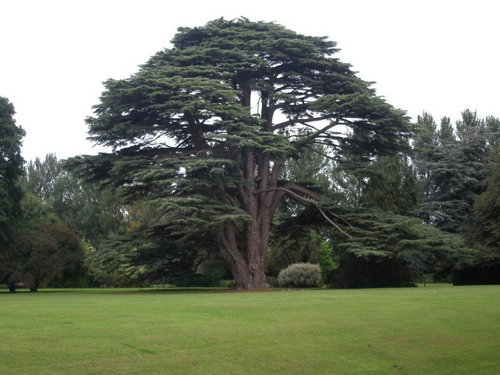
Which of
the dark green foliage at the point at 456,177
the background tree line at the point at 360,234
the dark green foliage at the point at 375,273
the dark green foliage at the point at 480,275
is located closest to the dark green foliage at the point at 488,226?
the background tree line at the point at 360,234

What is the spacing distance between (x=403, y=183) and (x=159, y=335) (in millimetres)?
37270

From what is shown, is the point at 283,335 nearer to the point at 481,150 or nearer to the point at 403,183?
the point at 403,183

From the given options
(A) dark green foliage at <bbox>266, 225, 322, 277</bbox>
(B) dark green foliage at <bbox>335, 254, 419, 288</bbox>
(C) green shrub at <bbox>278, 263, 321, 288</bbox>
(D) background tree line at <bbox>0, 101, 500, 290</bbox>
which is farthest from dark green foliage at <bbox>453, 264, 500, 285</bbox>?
(A) dark green foliage at <bbox>266, 225, 322, 277</bbox>

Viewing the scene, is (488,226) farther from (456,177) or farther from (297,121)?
(297,121)

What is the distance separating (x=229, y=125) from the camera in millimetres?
30641

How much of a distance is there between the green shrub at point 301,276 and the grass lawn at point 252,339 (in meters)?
21.2

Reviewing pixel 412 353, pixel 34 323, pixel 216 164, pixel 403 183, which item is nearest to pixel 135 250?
pixel 216 164

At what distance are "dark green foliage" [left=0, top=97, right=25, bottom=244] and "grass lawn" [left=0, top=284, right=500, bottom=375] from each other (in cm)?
1833

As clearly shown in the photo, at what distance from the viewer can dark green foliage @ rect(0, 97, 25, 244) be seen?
33.8 metres

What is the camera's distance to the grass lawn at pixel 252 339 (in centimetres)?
1088

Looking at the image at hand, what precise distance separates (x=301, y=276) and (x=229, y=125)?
12.9 meters

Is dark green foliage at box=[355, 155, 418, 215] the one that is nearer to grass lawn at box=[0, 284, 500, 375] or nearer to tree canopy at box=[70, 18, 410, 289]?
tree canopy at box=[70, 18, 410, 289]

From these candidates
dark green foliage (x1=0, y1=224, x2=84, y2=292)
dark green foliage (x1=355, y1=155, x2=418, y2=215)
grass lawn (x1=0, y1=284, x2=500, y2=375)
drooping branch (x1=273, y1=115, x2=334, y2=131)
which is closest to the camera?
grass lawn (x1=0, y1=284, x2=500, y2=375)

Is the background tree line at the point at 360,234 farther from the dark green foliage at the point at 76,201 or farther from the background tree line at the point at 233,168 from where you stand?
the dark green foliage at the point at 76,201
